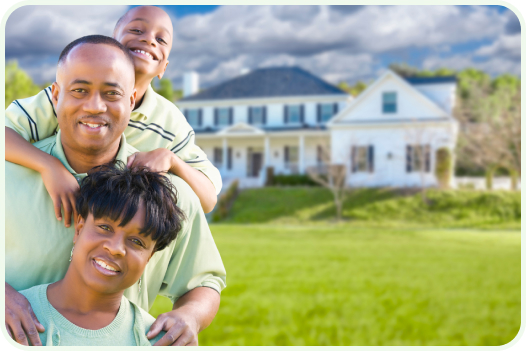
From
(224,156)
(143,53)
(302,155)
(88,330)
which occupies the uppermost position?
(143,53)

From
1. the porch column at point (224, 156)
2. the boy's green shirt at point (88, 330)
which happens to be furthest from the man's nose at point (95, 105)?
the porch column at point (224, 156)

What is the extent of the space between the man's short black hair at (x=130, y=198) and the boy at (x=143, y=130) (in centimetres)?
5

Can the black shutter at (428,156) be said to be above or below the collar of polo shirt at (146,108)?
below

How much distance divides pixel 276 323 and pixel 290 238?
7.28 meters

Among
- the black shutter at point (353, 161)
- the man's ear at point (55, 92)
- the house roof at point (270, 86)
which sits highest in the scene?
the man's ear at point (55, 92)

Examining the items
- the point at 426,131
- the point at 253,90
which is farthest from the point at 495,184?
the point at 253,90

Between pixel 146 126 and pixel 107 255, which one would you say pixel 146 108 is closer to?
pixel 146 126

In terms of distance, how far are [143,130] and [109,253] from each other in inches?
18.6

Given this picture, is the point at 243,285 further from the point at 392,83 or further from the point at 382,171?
the point at 392,83

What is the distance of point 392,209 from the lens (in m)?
18.8

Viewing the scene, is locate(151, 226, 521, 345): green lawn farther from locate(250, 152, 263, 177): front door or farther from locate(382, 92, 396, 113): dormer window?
locate(250, 152, 263, 177): front door

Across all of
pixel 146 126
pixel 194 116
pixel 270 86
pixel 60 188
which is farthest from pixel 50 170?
pixel 194 116

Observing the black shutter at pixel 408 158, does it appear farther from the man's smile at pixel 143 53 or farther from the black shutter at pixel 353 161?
the man's smile at pixel 143 53

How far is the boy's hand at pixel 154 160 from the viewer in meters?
1.49
